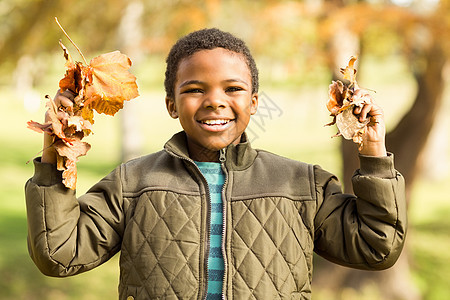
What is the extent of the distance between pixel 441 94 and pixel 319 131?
13.2 m

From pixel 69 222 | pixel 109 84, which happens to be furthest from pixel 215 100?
pixel 69 222

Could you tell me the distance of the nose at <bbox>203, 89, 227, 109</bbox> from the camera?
76.3 inches

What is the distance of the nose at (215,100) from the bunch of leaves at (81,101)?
212mm

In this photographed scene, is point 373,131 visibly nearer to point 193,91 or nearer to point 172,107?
point 193,91

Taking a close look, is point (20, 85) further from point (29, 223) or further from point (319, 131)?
point (29, 223)

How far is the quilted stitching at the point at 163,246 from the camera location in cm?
187

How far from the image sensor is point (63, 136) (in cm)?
175

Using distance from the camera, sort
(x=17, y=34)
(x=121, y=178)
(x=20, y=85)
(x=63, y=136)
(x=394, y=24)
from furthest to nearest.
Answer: (x=20, y=85) → (x=17, y=34) → (x=394, y=24) → (x=121, y=178) → (x=63, y=136)

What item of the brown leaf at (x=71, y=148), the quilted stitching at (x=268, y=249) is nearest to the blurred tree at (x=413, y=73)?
the quilted stitching at (x=268, y=249)

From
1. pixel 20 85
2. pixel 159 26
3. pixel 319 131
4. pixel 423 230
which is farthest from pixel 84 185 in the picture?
pixel 20 85

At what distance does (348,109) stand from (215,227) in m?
0.52

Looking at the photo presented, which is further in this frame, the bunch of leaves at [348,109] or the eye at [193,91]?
the eye at [193,91]

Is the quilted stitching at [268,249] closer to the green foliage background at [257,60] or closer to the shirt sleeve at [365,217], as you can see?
the shirt sleeve at [365,217]

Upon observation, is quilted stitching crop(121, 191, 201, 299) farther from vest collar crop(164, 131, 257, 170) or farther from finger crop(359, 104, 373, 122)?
finger crop(359, 104, 373, 122)
